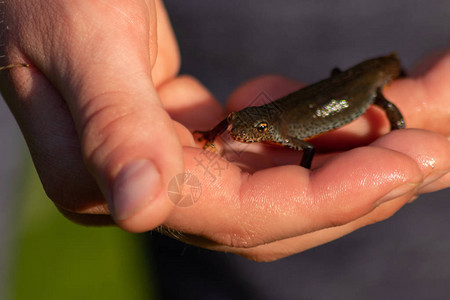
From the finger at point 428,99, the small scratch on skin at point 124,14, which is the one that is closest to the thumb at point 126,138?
the small scratch on skin at point 124,14

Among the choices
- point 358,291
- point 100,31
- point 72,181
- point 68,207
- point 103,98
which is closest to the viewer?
point 103,98

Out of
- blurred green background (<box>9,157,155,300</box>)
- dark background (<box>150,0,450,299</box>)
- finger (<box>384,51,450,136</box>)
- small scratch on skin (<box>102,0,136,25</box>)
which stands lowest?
blurred green background (<box>9,157,155,300</box>)

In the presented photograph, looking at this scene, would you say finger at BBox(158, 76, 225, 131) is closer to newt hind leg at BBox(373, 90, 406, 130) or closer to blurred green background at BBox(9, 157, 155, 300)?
newt hind leg at BBox(373, 90, 406, 130)

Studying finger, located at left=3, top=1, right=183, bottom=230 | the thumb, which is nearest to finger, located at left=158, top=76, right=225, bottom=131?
finger, located at left=3, top=1, right=183, bottom=230

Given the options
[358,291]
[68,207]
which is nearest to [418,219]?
[358,291]

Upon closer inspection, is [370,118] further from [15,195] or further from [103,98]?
[15,195]
